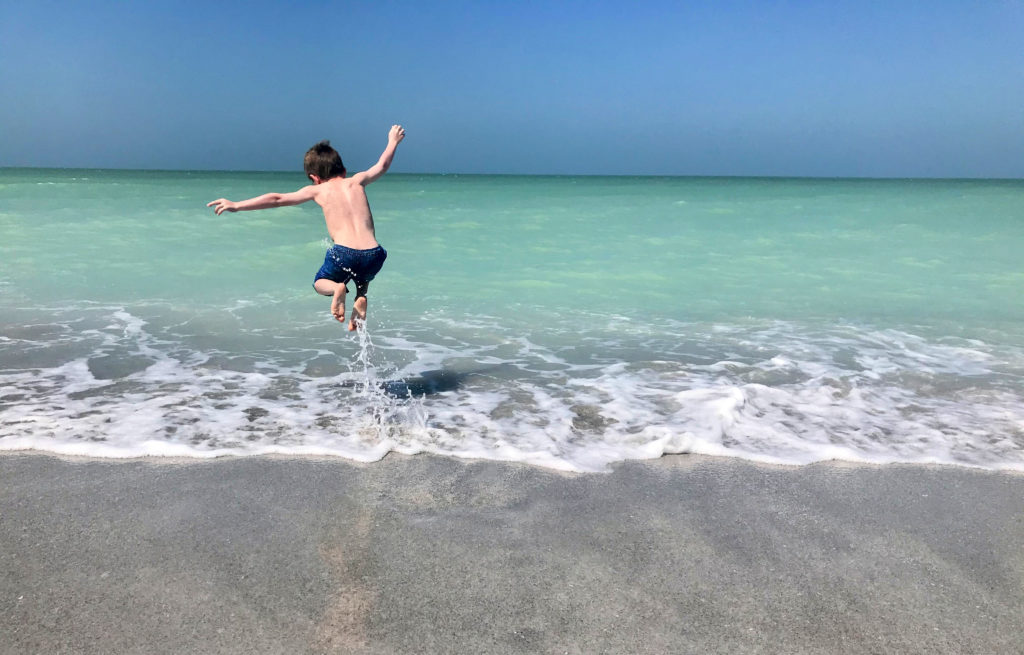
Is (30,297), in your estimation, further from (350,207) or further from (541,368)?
(541,368)

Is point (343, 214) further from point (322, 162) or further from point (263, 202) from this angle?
point (263, 202)

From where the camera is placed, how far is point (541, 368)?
20.5ft

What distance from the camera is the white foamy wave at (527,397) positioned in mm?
4242

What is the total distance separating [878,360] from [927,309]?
365 cm

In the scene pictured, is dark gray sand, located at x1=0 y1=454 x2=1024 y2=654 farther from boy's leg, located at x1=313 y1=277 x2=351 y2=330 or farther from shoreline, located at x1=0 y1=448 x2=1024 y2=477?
boy's leg, located at x1=313 y1=277 x2=351 y2=330

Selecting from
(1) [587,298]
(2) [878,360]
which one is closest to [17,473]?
(2) [878,360]

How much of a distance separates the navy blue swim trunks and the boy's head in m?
0.50

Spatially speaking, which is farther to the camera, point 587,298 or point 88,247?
point 88,247

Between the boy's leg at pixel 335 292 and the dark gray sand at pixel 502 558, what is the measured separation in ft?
4.42

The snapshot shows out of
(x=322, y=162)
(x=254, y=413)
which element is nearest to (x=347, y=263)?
(x=322, y=162)

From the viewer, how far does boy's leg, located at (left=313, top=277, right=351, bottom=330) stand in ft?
16.3

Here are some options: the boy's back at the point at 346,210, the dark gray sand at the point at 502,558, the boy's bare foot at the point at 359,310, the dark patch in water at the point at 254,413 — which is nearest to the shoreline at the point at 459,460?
the dark gray sand at the point at 502,558

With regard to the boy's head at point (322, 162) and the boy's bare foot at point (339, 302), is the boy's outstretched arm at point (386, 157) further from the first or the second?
the boy's bare foot at point (339, 302)

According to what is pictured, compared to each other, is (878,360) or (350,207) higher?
(350,207)
